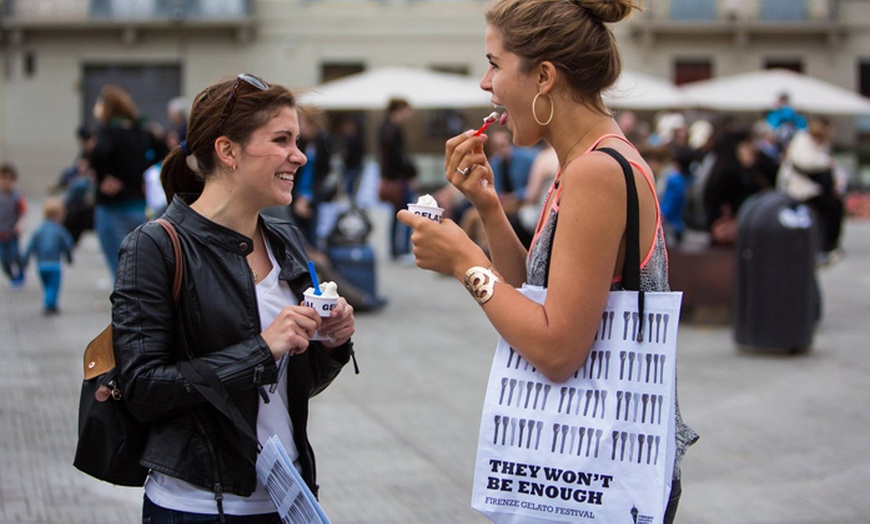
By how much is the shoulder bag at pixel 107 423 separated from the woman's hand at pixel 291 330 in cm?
24

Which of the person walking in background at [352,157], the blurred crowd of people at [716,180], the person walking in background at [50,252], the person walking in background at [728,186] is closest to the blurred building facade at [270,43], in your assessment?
the person walking in background at [352,157]

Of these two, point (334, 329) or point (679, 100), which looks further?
point (679, 100)

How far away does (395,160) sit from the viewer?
15.2 m

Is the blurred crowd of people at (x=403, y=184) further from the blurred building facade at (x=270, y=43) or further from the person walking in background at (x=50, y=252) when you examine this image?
the blurred building facade at (x=270, y=43)

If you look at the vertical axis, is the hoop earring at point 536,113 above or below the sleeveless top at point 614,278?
above

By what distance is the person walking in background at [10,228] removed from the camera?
39.7 ft

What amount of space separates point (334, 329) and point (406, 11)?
31.3 meters

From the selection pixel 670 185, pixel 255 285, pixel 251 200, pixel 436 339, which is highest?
pixel 251 200

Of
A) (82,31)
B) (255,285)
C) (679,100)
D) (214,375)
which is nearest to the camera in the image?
(214,375)

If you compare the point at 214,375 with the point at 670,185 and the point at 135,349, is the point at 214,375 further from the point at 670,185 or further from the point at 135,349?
the point at 670,185

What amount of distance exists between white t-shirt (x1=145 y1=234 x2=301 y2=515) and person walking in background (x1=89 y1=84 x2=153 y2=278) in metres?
8.11

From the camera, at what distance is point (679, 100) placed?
2327 centimetres

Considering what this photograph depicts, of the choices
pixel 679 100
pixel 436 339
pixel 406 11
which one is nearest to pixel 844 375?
pixel 436 339

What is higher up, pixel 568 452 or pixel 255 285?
pixel 255 285
